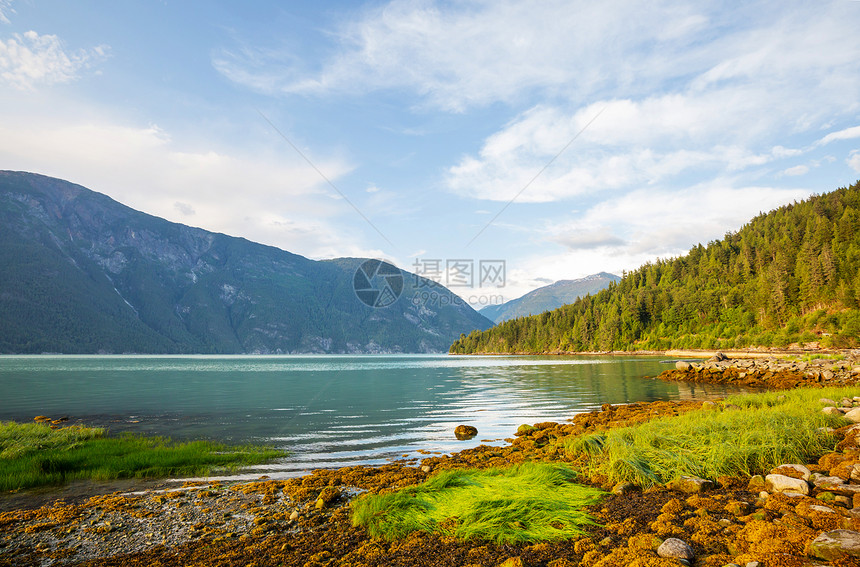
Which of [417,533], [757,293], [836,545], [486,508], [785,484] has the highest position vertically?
[757,293]

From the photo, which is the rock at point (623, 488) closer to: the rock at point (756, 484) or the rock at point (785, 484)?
the rock at point (756, 484)

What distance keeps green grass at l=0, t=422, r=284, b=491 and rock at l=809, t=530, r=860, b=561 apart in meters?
15.6

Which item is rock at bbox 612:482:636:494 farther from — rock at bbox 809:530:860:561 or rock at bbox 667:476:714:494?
rock at bbox 809:530:860:561

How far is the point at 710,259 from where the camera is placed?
6875 inches

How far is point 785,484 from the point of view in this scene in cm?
841

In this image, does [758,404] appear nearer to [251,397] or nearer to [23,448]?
[23,448]

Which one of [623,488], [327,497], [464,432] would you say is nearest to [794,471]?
[623,488]

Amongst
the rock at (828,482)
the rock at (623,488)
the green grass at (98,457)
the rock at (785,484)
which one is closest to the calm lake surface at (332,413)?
the green grass at (98,457)

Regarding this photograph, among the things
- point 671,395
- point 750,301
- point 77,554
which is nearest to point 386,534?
point 77,554

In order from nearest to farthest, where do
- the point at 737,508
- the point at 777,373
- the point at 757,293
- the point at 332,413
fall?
the point at 737,508 → the point at 332,413 → the point at 777,373 → the point at 757,293

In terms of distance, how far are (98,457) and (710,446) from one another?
20.4 metres

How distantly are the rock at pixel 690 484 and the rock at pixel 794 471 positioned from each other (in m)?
1.52

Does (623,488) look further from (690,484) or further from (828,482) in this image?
(828,482)

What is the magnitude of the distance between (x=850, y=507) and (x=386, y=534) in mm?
8236
